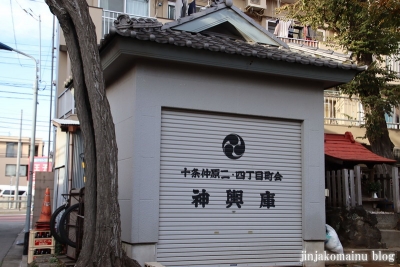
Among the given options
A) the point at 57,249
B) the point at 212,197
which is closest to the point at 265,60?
the point at 212,197

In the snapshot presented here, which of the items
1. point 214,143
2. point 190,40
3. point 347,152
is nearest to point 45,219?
point 214,143

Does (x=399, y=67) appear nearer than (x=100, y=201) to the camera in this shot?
No

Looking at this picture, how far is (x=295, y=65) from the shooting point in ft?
32.9

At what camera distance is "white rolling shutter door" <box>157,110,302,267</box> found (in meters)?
9.27

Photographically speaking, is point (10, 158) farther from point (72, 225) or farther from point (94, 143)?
point (94, 143)

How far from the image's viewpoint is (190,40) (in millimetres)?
9359

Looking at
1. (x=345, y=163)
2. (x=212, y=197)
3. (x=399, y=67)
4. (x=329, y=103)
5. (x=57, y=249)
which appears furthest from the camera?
(x=399, y=67)

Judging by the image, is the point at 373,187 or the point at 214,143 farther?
the point at 373,187

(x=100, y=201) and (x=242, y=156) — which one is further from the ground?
(x=242, y=156)

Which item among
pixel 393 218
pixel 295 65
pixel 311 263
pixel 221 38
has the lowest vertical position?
pixel 311 263

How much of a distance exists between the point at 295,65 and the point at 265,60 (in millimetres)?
781

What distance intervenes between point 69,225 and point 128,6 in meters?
12.3

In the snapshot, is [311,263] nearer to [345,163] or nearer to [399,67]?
→ [345,163]

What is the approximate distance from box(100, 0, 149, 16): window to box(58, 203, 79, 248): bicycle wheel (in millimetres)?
11675
